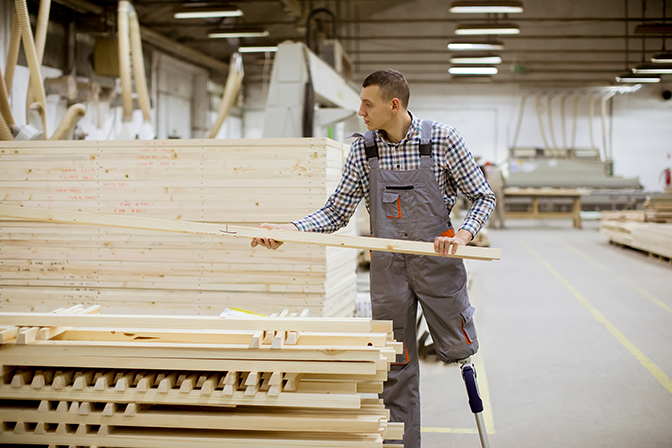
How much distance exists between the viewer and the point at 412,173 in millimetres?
2619

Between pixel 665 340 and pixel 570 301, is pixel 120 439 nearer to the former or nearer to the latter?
pixel 665 340

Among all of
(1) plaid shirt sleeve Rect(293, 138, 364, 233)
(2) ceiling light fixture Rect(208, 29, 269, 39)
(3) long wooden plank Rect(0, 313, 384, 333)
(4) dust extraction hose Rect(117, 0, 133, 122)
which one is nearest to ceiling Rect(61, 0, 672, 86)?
(2) ceiling light fixture Rect(208, 29, 269, 39)

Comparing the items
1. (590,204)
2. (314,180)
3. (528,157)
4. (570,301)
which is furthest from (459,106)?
(314,180)

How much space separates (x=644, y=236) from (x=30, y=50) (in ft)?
34.9

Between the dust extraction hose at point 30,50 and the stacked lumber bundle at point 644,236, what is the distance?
9.70 metres

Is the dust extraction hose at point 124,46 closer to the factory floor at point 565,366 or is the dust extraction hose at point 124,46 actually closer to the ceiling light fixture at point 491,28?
the factory floor at point 565,366

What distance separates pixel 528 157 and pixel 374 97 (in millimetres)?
17716

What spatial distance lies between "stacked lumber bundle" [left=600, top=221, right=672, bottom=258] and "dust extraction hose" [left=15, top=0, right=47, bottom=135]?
9699 mm

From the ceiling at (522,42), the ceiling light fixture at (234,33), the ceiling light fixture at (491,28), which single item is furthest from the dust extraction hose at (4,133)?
the ceiling at (522,42)

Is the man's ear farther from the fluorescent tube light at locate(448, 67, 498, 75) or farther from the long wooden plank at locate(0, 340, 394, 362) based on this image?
the fluorescent tube light at locate(448, 67, 498, 75)

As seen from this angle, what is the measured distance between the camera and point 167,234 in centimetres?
420

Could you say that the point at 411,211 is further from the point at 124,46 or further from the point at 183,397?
the point at 124,46

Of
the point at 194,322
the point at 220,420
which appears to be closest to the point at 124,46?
the point at 194,322

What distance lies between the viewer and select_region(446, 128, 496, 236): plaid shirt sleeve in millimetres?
2631
